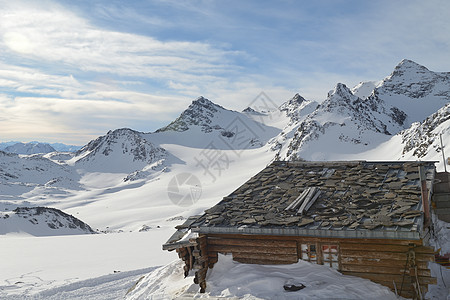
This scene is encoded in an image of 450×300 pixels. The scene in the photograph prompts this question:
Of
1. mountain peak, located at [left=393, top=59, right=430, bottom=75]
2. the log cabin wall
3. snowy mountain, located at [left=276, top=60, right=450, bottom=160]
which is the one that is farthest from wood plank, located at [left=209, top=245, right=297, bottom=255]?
mountain peak, located at [left=393, top=59, right=430, bottom=75]

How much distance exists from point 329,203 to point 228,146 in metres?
132

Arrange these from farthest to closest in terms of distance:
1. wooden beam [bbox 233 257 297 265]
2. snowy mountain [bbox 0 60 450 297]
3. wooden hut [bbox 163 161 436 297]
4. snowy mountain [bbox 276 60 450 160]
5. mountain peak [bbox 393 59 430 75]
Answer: mountain peak [bbox 393 59 430 75] → snowy mountain [bbox 276 60 450 160] → snowy mountain [bbox 0 60 450 297] → wooden beam [bbox 233 257 297 265] → wooden hut [bbox 163 161 436 297]

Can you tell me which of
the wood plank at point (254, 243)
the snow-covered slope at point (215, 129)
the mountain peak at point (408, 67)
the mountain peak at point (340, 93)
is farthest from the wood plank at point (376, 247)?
the mountain peak at point (408, 67)

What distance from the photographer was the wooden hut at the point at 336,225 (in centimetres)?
999

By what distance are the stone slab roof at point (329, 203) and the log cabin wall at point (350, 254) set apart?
24.8 inches

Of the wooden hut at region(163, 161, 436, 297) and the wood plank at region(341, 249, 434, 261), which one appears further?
the wooden hut at region(163, 161, 436, 297)

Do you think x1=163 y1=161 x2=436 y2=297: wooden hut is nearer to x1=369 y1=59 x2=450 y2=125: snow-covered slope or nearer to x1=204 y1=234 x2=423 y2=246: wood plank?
x1=204 y1=234 x2=423 y2=246: wood plank

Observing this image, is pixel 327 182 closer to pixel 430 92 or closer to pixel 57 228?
pixel 57 228

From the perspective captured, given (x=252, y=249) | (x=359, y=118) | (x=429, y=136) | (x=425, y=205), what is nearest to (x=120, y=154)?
(x=359, y=118)

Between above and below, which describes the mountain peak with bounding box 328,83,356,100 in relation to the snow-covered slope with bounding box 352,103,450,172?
above

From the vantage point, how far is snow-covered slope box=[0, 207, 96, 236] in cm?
3891

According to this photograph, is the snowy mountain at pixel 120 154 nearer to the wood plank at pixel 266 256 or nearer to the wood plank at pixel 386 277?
the wood plank at pixel 266 256

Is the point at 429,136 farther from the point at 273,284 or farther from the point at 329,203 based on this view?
the point at 273,284

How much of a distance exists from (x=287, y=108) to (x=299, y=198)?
184573 millimetres
